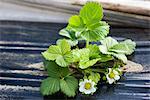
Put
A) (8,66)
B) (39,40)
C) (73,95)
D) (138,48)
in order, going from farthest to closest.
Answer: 1. (39,40)
2. (138,48)
3. (8,66)
4. (73,95)

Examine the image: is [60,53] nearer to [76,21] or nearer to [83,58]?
[83,58]

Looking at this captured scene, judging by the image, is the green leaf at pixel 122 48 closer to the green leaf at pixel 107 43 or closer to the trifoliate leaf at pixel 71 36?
the green leaf at pixel 107 43

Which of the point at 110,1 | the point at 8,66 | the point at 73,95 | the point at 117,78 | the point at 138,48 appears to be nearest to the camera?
the point at 73,95

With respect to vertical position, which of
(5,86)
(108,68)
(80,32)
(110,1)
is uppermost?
(110,1)

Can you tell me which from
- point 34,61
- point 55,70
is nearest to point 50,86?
point 55,70

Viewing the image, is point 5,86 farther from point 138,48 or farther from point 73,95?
point 138,48

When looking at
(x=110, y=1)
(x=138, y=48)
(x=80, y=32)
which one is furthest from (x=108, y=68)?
(x=110, y=1)

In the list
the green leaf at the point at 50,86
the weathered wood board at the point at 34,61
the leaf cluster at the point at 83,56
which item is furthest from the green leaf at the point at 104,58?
the green leaf at the point at 50,86
